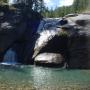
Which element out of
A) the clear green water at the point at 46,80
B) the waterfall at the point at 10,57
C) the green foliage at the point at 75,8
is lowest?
the green foliage at the point at 75,8

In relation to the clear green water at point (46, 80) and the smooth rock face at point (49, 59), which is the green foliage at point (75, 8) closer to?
the smooth rock face at point (49, 59)

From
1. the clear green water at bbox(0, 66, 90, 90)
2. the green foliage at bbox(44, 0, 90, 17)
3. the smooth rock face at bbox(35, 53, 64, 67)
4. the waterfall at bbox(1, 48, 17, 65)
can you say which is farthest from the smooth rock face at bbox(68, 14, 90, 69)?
the green foliage at bbox(44, 0, 90, 17)

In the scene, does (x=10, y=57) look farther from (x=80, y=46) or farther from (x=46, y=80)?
(x=46, y=80)

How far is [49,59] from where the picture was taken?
46.8 m

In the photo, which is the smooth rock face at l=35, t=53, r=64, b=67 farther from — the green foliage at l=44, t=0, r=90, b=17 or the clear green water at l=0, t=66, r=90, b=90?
the green foliage at l=44, t=0, r=90, b=17

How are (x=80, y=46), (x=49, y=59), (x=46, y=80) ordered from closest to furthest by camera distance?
(x=46, y=80) → (x=49, y=59) → (x=80, y=46)

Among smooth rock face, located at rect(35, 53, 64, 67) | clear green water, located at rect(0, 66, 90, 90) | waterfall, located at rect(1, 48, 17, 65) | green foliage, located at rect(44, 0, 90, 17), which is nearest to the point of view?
clear green water, located at rect(0, 66, 90, 90)

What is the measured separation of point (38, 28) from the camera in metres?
59.6

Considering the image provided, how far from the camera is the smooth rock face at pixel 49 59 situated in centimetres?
4647

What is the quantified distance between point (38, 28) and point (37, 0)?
1052 cm

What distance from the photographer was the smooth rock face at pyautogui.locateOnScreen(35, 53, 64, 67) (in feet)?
152

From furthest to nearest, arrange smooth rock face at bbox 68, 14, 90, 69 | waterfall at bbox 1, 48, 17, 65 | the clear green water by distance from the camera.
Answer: waterfall at bbox 1, 48, 17, 65 < smooth rock face at bbox 68, 14, 90, 69 < the clear green water

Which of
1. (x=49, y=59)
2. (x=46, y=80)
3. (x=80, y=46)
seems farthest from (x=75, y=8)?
(x=46, y=80)

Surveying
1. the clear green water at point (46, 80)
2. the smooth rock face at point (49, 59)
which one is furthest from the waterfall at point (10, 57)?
the clear green water at point (46, 80)
